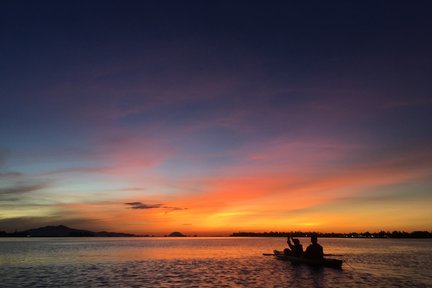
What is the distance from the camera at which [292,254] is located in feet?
169

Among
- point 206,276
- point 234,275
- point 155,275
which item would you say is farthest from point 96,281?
point 234,275

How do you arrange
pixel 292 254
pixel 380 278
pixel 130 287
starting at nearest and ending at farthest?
pixel 130 287 → pixel 380 278 → pixel 292 254

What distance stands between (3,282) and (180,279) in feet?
48.8

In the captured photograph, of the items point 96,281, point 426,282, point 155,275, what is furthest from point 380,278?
point 96,281

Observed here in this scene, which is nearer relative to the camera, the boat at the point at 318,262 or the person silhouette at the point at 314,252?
the boat at the point at 318,262

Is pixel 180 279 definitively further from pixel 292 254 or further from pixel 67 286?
pixel 292 254

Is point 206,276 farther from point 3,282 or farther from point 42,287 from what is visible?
point 3,282

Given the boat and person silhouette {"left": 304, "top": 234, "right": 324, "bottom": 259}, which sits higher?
person silhouette {"left": 304, "top": 234, "right": 324, "bottom": 259}

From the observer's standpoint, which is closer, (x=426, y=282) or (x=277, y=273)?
(x=426, y=282)

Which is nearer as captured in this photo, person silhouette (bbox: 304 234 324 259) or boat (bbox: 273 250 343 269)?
boat (bbox: 273 250 343 269)

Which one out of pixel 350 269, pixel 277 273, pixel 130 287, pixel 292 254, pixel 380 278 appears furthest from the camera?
pixel 292 254

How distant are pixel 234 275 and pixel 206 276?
2.82 m

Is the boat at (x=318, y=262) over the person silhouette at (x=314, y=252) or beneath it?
beneath

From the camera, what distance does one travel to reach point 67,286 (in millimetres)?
30219
